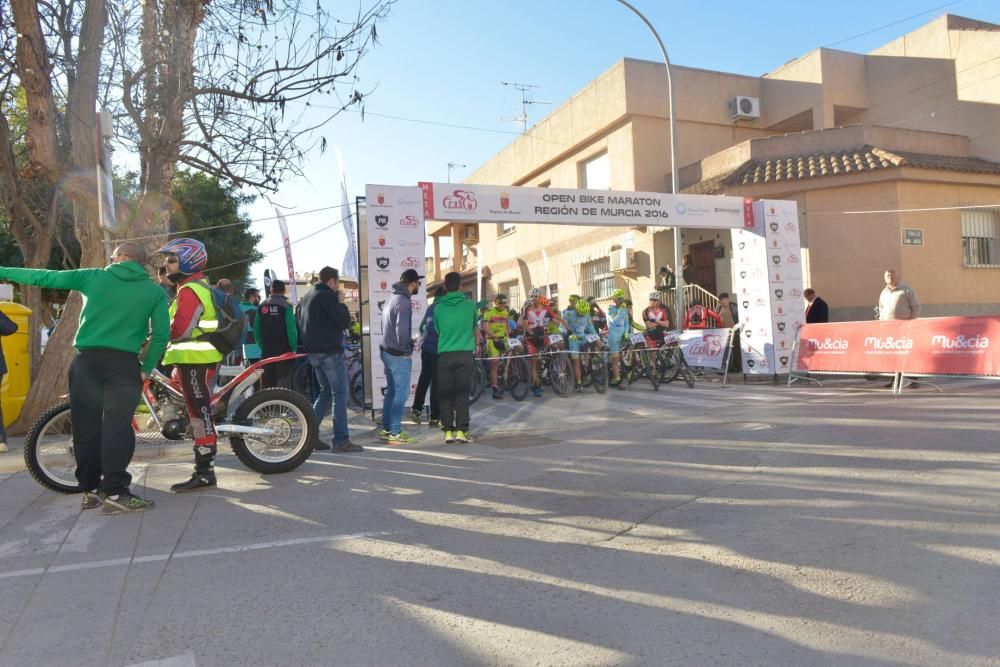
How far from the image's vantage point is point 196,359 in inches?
231

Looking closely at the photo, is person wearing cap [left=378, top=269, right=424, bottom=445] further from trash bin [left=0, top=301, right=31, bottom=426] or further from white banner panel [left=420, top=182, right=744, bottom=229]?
trash bin [left=0, top=301, right=31, bottom=426]

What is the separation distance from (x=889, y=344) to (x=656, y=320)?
12.4 ft

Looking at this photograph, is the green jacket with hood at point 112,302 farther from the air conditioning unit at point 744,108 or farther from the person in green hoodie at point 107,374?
the air conditioning unit at point 744,108

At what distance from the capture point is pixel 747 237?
561 inches

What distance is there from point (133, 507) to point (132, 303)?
1457 millimetres

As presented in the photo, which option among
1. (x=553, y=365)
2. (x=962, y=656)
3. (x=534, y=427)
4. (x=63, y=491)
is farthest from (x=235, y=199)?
(x=962, y=656)

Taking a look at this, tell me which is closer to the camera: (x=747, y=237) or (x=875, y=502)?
(x=875, y=502)

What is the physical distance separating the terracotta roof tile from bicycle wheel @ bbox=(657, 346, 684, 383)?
572cm

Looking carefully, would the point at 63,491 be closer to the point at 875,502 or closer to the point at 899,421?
the point at 875,502

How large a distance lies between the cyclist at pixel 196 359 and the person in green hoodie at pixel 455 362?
106 inches

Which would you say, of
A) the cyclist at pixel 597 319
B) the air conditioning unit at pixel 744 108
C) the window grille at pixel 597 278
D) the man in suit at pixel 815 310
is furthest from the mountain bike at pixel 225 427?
the air conditioning unit at pixel 744 108

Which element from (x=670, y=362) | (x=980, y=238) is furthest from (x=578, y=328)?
(x=980, y=238)

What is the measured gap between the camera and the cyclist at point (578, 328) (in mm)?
12312

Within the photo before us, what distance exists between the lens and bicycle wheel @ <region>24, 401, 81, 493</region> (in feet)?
18.4
